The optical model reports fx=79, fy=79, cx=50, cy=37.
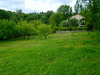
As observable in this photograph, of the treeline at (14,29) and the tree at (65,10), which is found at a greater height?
the tree at (65,10)

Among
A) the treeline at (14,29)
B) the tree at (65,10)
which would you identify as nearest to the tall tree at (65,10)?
the tree at (65,10)

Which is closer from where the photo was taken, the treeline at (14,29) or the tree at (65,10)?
the treeline at (14,29)

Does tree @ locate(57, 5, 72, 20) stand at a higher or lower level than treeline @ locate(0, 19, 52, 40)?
higher

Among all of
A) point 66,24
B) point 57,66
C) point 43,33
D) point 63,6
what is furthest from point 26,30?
point 63,6

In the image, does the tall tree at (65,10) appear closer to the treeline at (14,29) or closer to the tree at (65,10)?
→ the tree at (65,10)

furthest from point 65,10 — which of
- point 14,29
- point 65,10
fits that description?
point 14,29

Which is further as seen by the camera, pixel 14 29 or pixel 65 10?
pixel 65 10

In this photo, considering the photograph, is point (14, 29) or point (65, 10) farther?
point (65, 10)

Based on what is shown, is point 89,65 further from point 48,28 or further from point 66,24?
point 66,24

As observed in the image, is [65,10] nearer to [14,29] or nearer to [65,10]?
[65,10]

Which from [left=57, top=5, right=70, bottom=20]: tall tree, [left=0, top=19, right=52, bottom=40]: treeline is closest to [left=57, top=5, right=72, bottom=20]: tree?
[left=57, top=5, right=70, bottom=20]: tall tree

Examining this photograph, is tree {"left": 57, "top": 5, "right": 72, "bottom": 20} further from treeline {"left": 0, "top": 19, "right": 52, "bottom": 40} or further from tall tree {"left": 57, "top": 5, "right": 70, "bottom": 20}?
treeline {"left": 0, "top": 19, "right": 52, "bottom": 40}

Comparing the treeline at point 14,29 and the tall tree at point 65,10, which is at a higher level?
the tall tree at point 65,10

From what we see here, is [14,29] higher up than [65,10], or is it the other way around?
[65,10]
